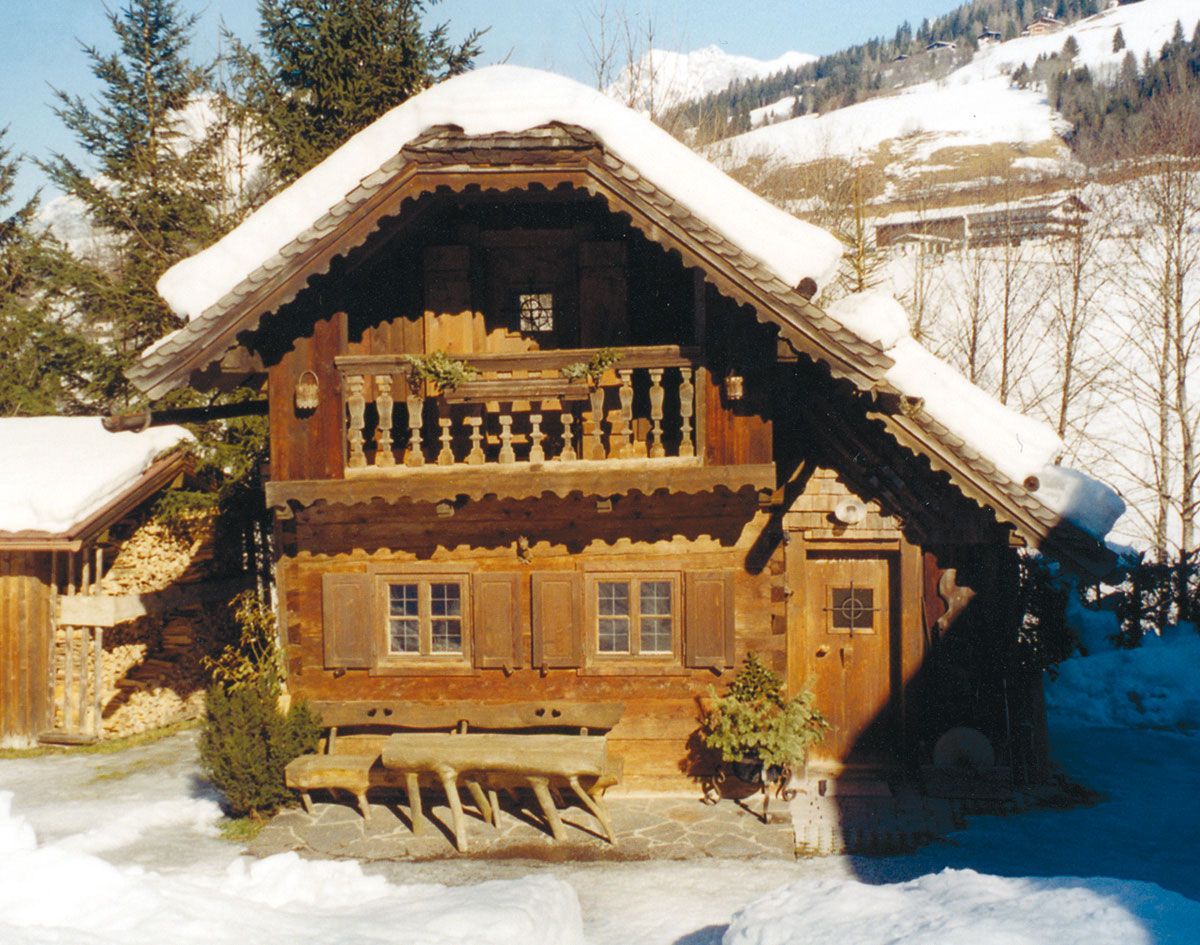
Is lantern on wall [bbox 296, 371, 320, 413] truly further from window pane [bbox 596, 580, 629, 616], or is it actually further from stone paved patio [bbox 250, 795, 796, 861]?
stone paved patio [bbox 250, 795, 796, 861]

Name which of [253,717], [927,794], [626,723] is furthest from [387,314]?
[927,794]

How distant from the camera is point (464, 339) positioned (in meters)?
11.3

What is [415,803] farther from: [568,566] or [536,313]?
[536,313]

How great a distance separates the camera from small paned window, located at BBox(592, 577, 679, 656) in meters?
10.8

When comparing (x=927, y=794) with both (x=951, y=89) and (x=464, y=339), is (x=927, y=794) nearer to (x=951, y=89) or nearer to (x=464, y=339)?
(x=464, y=339)

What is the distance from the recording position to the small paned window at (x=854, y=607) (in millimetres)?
11484

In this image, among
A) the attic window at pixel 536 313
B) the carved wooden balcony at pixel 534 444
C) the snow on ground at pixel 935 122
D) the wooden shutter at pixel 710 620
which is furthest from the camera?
the snow on ground at pixel 935 122

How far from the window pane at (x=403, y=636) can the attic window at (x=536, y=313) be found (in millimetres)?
3715

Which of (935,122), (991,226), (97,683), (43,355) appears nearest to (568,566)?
(97,683)

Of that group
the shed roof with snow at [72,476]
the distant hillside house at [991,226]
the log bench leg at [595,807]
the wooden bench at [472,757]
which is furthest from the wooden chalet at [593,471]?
the distant hillside house at [991,226]

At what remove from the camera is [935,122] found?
100062 mm

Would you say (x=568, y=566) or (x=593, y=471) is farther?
(x=568, y=566)

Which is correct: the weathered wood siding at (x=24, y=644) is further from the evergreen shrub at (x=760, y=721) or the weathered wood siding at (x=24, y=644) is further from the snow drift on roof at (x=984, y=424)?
the snow drift on roof at (x=984, y=424)

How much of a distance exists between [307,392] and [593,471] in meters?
3.06
